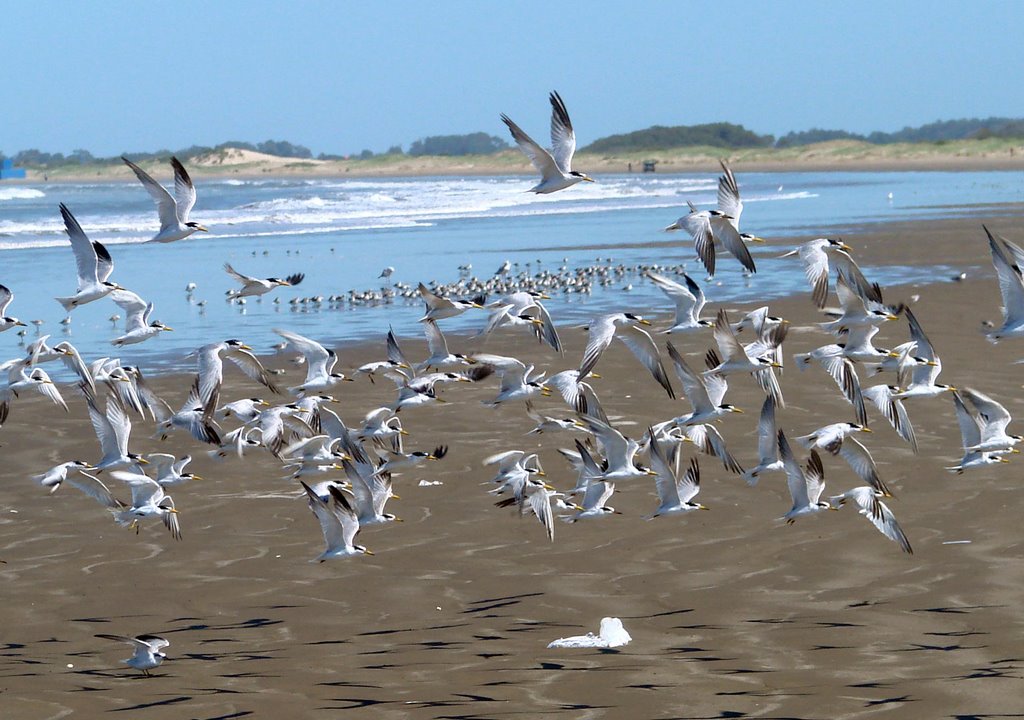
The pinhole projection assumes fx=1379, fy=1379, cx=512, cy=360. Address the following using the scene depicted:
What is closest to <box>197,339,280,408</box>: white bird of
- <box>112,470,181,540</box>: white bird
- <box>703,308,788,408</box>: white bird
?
<box>112,470,181,540</box>: white bird

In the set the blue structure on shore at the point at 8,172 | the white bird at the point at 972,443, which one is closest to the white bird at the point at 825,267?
the white bird at the point at 972,443

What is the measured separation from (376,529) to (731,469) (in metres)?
3.02

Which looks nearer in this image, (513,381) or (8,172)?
(513,381)

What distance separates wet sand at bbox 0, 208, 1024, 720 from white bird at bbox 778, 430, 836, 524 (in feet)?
1.28

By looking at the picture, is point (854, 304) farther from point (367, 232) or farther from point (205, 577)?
point (367, 232)

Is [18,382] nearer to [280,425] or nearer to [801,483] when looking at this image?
[280,425]

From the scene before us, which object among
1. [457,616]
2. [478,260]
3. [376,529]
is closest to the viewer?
[457,616]

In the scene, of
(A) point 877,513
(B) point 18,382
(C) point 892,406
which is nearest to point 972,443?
(C) point 892,406

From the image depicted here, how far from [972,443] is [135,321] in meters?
7.64

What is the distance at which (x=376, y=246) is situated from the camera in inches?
1495

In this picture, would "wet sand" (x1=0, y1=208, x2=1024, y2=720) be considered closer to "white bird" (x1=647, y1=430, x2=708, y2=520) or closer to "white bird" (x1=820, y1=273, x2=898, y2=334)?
"white bird" (x1=647, y1=430, x2=708, y2=520)

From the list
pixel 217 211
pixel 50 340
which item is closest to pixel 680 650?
pixel 50 340

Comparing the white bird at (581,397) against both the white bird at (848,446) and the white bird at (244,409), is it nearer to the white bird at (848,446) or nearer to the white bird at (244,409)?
the white bird at (848,446)

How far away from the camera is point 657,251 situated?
34719 mm
